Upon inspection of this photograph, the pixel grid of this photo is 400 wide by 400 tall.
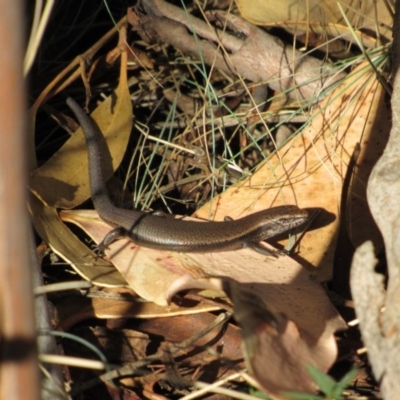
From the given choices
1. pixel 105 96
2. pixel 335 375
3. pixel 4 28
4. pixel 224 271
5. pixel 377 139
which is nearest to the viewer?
pixel 4 28

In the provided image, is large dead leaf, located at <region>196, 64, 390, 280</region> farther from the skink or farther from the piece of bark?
the piece of bark

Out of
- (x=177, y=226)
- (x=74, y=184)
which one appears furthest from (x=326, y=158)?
(x=74, y=184)

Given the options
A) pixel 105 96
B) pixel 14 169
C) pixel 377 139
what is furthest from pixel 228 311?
pixel 105 96

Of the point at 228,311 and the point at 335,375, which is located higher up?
the point at 228,311

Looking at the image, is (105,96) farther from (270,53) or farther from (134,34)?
(270,53)

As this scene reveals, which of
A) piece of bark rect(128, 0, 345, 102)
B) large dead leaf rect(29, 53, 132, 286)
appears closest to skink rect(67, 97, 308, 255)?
large dead leaf rect(29, 53, 132, 286)

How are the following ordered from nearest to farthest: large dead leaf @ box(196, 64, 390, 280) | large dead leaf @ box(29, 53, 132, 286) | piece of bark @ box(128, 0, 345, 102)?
large dead leaf @ box(29, 53, 132, 286), large dead leaf @ box(196, 64, 390, 280), piece of bark @ box(128, 0, 345, 102)

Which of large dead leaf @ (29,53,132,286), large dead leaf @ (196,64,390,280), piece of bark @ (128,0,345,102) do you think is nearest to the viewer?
large dead leaf @ (29,53,132,286)

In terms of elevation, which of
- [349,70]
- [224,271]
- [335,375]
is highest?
[349,70]
